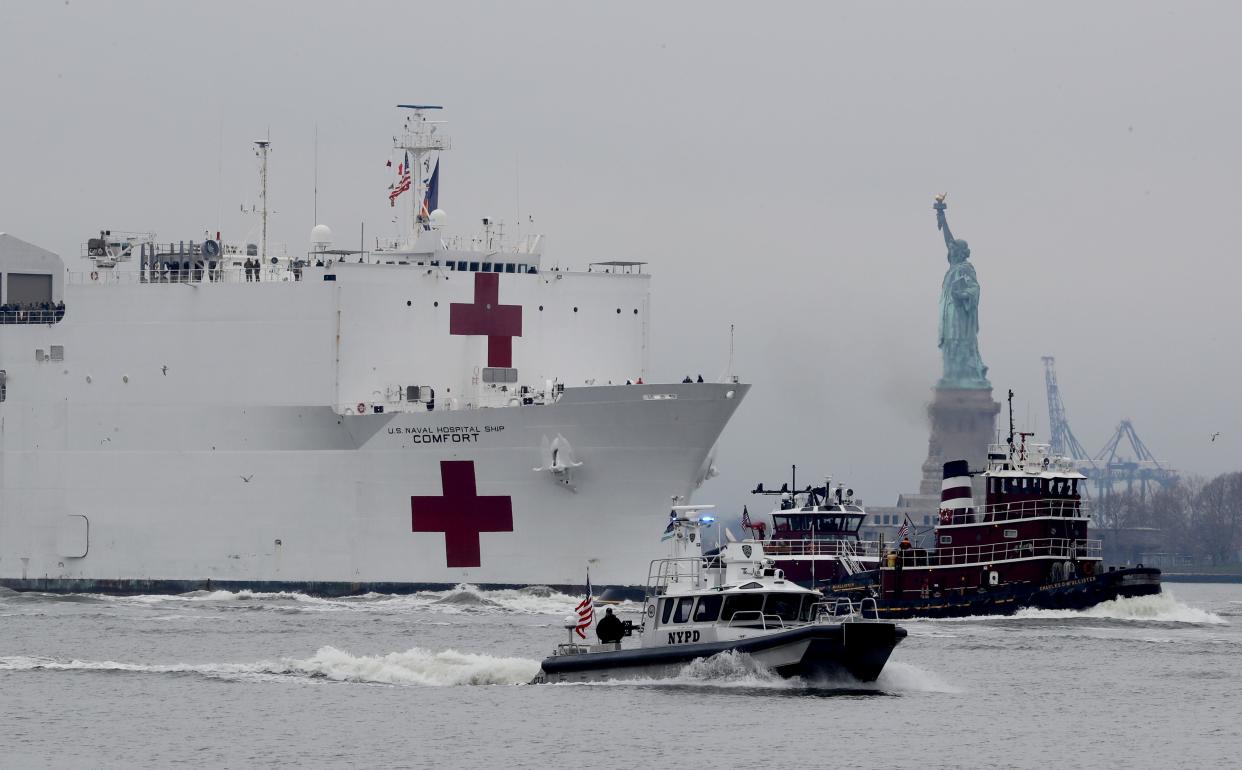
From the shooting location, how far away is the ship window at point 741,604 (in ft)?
91.9

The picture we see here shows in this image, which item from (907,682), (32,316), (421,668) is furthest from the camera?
(32,316)

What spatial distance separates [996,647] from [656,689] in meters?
9.84

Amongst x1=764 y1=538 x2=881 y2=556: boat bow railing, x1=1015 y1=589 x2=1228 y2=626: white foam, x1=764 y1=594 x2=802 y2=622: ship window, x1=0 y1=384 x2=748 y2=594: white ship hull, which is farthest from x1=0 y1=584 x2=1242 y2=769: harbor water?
x1=764 y1=538 x2=881 y2=556: boat bow railing

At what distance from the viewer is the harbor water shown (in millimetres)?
24562

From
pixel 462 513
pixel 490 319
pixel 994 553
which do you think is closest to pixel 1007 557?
pixel 994 553

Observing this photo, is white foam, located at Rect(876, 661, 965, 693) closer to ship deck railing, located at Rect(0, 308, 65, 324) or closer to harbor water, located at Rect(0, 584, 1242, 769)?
harbor water, located at Rect(0, 584, 1242, 769)

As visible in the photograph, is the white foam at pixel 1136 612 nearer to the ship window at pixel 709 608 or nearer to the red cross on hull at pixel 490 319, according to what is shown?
the red cross on hull at pixel 490 319

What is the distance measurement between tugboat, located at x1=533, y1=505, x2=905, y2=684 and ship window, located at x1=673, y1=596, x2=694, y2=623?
1cm

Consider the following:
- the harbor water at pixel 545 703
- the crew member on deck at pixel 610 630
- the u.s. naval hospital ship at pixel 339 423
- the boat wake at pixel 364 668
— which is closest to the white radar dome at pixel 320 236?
the u.s. naval hospital ship at pixel 339 423

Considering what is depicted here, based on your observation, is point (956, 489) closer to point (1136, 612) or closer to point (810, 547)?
point (1136, 612)

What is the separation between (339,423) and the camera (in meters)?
45.8

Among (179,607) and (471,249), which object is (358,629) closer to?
(179,607)

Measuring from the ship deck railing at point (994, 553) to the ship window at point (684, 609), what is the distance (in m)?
16.4

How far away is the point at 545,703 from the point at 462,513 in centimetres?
1712
